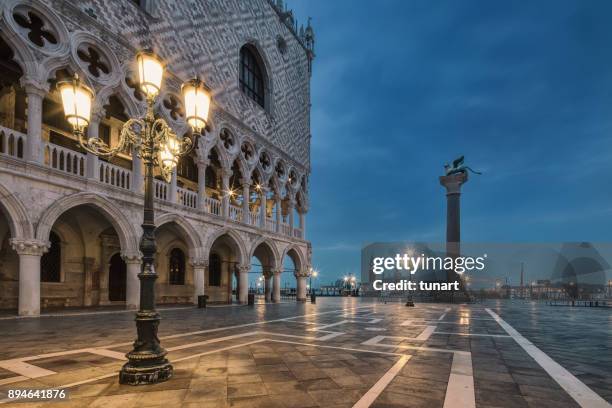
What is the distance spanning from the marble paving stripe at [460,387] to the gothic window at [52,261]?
16.2 metres

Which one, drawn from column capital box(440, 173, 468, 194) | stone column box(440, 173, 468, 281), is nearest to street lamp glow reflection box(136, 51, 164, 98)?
stone column box(440, 173, 468, 281)

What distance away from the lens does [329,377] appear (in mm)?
4820

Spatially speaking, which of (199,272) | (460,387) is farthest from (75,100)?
(199,272)

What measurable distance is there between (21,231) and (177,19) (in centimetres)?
1233

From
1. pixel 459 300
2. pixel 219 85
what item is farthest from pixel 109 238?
pixel 459 300

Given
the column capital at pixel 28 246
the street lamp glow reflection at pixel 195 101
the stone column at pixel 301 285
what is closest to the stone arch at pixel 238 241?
the stone column at pixel 301 285

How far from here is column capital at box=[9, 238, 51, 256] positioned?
34.5 feet

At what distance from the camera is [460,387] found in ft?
14.5

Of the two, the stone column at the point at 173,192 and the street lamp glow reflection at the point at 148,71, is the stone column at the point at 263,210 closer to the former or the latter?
the stone column at the point at 173,192

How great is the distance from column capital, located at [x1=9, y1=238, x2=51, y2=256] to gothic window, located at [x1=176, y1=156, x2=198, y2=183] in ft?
32.7

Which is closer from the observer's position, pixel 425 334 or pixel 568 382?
pixel 568 382

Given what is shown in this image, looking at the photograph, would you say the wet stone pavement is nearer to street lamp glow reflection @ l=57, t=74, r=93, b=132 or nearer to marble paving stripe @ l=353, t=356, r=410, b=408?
marble paving stripe @ l=353, t=356, r=410, b=408

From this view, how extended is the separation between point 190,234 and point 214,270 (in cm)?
779

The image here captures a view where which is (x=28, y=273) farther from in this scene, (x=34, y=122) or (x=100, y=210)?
(x=34, y=122)
